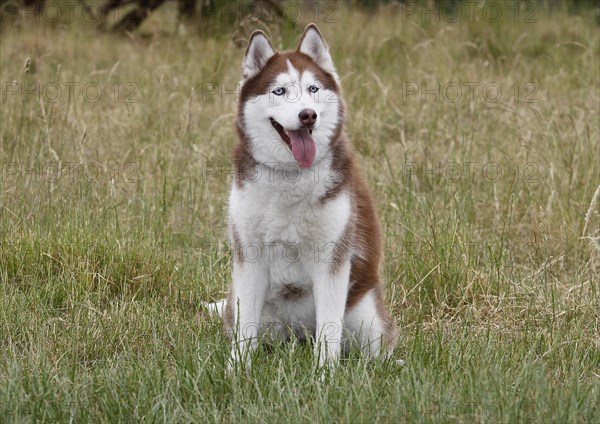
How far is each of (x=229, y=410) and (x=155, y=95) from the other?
4587mm

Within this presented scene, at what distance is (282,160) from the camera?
3.92 meters

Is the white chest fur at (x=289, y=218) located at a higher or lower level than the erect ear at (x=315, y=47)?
lower

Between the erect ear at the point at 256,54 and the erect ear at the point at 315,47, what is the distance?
0.51 feet

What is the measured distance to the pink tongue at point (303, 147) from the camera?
152 inches

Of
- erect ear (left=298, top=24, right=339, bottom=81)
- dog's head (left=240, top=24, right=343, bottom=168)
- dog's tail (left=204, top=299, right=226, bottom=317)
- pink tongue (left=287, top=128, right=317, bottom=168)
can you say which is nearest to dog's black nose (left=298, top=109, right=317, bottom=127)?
dog's head (left=240, top=24, right=343, bottom=168)

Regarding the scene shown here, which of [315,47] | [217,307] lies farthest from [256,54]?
[217,307]

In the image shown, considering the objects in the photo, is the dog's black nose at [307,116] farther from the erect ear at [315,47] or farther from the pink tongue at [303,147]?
the erect ear at [315,47]

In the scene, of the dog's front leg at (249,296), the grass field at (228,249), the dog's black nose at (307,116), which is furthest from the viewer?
the dog's front leg at (249,296)

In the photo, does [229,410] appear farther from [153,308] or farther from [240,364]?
Answer: [153,308]

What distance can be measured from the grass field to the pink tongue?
2.67 feet

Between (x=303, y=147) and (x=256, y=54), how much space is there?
52cm

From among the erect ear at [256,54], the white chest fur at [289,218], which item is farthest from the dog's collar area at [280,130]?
the erect ear at [256,54]

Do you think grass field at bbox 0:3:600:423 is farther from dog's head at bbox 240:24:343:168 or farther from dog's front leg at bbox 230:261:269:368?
dog's head at bbox 240:24:343:168

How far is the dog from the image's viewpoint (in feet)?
12.6
